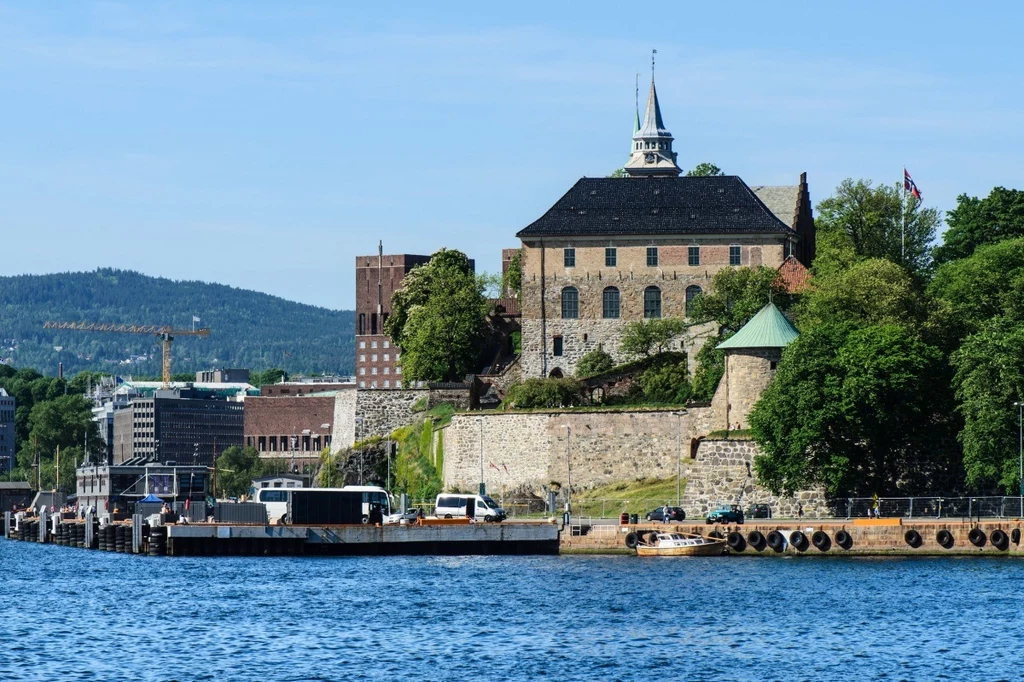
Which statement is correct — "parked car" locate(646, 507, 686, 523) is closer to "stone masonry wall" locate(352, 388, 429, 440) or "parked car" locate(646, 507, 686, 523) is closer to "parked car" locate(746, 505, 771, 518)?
"parked car" locate(746, 505, 771, 518)

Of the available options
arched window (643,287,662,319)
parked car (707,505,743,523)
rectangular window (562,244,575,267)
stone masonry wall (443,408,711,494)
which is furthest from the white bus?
rectangular window (562,244,575,267)

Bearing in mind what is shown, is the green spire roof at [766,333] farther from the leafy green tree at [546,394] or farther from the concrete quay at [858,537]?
the leafy green tree at [546,394]

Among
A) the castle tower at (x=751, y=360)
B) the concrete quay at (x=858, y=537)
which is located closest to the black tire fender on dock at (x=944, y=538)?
the concrete quay at (x=858, y=537)

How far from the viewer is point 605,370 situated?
115 m

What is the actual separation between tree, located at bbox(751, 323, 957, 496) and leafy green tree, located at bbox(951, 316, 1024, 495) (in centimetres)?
233

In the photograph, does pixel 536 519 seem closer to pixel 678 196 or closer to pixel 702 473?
pixel 702 473

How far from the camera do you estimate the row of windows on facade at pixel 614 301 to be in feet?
390

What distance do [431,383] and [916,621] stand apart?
59.0 meters

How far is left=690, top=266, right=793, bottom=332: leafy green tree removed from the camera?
107375 mm

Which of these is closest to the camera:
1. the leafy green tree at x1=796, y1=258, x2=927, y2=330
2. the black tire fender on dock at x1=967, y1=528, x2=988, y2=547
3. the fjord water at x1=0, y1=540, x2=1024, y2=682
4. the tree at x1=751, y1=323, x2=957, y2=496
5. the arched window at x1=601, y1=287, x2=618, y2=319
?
the fjord water at x1=0, y1=540, x2=1024, y2=682

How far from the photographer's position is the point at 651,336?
→ 11388 centimetres

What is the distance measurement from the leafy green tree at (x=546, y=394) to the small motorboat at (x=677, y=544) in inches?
952

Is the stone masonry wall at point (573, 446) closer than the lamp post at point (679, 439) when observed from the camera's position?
No

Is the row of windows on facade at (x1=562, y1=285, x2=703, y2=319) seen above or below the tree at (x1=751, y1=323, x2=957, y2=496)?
above
